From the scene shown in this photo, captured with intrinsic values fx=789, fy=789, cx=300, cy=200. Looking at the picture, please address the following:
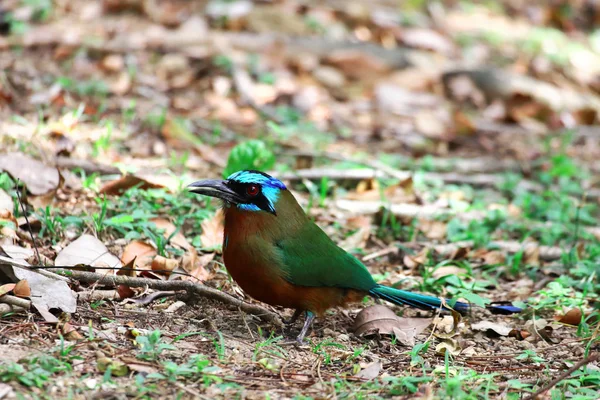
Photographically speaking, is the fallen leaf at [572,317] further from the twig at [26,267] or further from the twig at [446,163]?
the twig at [26,267]

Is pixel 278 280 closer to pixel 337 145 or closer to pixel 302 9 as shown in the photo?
pixel 337 145

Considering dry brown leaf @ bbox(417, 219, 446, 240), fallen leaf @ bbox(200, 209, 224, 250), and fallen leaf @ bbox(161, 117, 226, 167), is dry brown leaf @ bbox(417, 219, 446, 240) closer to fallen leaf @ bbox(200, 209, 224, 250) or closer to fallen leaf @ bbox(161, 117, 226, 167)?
fallen leaf @ bbox(200, 209, 224, 250)

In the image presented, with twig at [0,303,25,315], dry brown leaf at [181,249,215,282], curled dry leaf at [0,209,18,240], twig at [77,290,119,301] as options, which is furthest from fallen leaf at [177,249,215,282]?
twig at [0,303,25,315]

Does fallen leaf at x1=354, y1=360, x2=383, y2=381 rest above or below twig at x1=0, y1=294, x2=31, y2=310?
below

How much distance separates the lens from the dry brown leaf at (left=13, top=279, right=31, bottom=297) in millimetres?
3660

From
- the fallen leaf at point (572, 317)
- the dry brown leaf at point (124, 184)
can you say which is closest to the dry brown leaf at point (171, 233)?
the dry brown leaf at point (124, 184)

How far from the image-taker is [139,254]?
461 cm

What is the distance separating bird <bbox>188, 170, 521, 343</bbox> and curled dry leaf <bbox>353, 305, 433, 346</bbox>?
149 mm

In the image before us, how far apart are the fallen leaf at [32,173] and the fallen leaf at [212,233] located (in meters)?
1.02

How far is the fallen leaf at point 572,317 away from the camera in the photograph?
4.54 metres

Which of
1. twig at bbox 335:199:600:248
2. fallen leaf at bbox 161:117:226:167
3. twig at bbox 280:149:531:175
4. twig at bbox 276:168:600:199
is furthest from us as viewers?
twig at bbox 280:149:531:175

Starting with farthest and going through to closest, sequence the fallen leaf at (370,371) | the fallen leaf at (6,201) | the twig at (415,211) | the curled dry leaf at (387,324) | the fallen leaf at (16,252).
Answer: the twig at (415,211)
the fallen leaf at (6,201)
the curled dry leaf at (387,324)
the fallen leaf at (16,252)
the fallen leaf at (370,371)

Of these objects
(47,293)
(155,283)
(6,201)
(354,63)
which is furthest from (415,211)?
(354,63)

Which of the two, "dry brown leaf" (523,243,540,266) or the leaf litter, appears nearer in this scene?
the leaf litter
